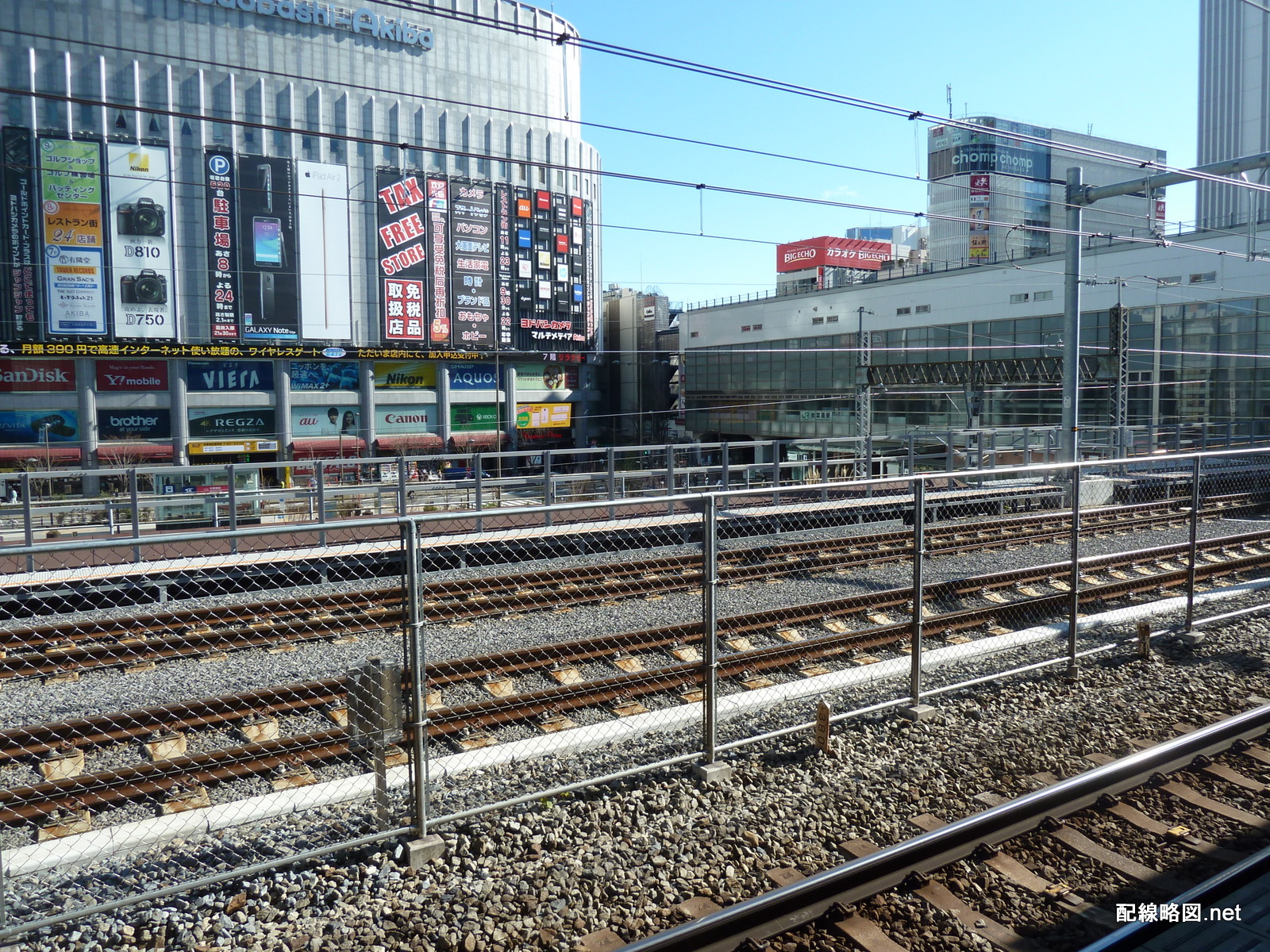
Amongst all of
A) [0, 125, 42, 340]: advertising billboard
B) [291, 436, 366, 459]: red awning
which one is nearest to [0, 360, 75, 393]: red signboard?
[0, 125, 42, 340]: advertising billboard

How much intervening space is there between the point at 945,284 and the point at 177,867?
40.0m

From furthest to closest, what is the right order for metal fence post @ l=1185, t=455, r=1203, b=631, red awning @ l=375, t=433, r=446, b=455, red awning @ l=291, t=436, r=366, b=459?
red awning @ l=375, t=433, r=446, b=455
red awning @ l=291, t=436, r=366, b=459
metal fence post @ l=1185, t=455, r=1203, b=631

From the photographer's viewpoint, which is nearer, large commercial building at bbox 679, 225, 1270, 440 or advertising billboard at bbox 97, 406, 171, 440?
large commercial building at bbox 679, 225, 1270, 440

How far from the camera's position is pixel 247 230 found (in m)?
37.6

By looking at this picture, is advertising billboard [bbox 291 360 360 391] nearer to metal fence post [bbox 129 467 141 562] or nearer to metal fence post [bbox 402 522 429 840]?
metal fence post [bbox 129 467 141 562]

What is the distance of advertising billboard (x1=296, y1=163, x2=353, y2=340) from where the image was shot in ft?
127

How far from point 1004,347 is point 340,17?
33287 mm

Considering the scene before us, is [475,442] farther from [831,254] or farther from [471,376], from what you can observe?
[831,254]

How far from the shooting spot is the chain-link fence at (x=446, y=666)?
4781mm

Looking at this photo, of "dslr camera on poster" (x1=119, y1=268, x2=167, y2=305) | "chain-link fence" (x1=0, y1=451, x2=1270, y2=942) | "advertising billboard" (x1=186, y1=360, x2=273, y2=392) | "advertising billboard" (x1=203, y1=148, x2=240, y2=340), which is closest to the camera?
"chain-link fence" (x1=0, y1=451, x2=1270, y2=942)

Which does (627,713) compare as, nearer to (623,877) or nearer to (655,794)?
(655,794)

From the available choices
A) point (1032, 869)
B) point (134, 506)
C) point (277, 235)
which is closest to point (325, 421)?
point (277, 235)

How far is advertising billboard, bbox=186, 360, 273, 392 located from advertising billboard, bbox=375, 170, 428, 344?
5.68 meters

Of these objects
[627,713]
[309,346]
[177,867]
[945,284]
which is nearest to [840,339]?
[945,284]
